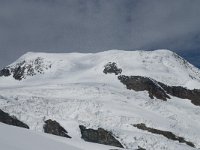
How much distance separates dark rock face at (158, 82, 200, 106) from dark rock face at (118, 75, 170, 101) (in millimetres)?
2090

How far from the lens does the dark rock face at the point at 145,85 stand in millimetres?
67562

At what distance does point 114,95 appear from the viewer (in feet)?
200

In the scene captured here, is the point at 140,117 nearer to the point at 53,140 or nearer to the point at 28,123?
the point at 28,123

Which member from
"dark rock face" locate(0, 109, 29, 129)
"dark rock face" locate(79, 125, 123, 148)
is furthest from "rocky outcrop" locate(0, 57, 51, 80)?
"dark rock face" locate(79, 125, 123, 148)

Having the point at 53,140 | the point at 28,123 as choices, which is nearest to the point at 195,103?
the point at 28,123

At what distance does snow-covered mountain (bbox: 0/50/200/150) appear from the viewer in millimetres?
46781

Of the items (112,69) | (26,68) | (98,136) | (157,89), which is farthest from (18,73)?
(98,136)

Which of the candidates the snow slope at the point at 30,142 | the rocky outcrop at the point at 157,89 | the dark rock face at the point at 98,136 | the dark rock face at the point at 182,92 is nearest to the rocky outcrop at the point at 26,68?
the rocky outcrop at the point at 157,89

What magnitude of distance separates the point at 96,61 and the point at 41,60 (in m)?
11.7

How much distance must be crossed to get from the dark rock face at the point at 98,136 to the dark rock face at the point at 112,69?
33.4 meters

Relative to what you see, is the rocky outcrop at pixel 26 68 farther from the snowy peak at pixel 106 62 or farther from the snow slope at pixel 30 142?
the snow slope at pixel 30 142

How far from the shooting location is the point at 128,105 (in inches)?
2243

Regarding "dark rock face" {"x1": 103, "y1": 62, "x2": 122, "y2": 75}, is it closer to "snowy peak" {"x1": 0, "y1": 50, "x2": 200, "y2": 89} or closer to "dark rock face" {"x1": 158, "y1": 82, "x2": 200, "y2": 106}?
"snowy peak" {"x1": 0, "y1": 50, "x2": 200, "y2": 89}

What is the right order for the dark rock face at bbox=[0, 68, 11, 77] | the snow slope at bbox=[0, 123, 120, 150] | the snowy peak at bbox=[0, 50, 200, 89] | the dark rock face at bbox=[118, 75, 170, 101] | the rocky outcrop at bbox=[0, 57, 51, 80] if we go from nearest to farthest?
1. the snow slope at bbox=[0, 123, 120, 150]
2. the dark rock face at bbox=[118, 75, 170, 101]
3. the snowy peak at bbox=[0, 50, 200, 89]
4. the rocky outcrop at bbox=[0, 57, 51, 80]
5. the dark rock face at bbox=[0, 68, 11, 77]
